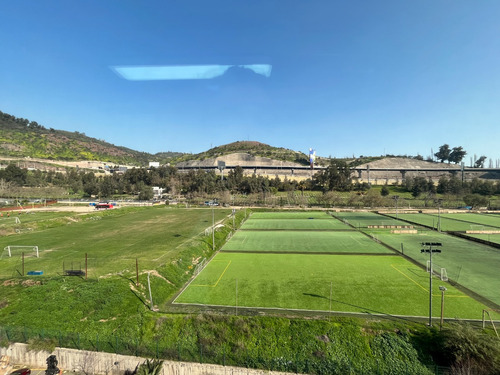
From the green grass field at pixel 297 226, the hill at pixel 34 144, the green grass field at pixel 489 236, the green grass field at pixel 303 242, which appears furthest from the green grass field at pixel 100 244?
the hill at pixel 34 144

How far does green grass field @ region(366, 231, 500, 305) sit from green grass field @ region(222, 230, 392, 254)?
3.53 meters

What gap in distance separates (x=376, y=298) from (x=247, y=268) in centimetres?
1134

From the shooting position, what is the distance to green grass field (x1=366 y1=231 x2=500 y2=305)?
19984 millimetres

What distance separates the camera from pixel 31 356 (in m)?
12.3

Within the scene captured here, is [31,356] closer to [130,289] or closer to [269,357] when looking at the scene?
[130,289]

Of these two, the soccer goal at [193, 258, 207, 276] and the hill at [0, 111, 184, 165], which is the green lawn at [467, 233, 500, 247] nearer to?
the soccer goal at [193, 258, 207, 276]

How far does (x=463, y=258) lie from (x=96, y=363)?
113 feet

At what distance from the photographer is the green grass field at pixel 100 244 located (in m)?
22.3

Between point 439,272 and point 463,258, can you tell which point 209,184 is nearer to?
point 463,258

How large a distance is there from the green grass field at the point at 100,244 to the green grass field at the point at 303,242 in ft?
24.2

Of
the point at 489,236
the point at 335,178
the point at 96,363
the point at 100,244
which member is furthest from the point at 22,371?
the point at 335,178

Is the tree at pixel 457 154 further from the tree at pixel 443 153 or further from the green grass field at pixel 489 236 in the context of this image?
the green grass field at pixel 489 236

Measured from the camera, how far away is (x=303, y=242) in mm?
34969

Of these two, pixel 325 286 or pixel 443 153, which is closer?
pixel 325 286
